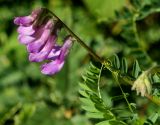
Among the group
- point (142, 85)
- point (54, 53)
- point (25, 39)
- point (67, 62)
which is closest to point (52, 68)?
point (54, 53)

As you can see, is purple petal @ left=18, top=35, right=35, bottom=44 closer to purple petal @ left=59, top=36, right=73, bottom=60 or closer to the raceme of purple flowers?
the raceme of purple flowers

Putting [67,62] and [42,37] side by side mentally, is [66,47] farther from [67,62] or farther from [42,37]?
[67,62]

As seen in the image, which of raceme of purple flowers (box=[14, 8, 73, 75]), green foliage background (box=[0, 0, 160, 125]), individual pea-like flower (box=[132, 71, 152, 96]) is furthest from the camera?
green foliage background (box=[0, 0, 160, 125])

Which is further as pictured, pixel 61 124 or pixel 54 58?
pixel 61 124

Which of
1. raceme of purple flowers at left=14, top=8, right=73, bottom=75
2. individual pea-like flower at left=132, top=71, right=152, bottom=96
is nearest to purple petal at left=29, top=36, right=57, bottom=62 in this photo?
raceme of purple flowers at left=14, top=8, right=73, bottom=75

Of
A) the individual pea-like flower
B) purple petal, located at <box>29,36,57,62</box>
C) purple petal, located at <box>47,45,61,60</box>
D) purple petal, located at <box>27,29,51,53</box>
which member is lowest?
the individual pea-like flower

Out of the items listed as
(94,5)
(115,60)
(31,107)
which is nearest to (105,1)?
(94,5)

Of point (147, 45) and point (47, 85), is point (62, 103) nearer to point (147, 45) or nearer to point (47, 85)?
point (47, 85)

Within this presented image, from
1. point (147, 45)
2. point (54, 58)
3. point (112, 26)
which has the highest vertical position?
point (54, 58)

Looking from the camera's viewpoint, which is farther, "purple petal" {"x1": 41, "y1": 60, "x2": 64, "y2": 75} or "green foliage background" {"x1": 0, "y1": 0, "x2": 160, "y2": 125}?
"green foliage background" {"x1": 0, "y1": 0, "x2": 160, "y2": 125}
